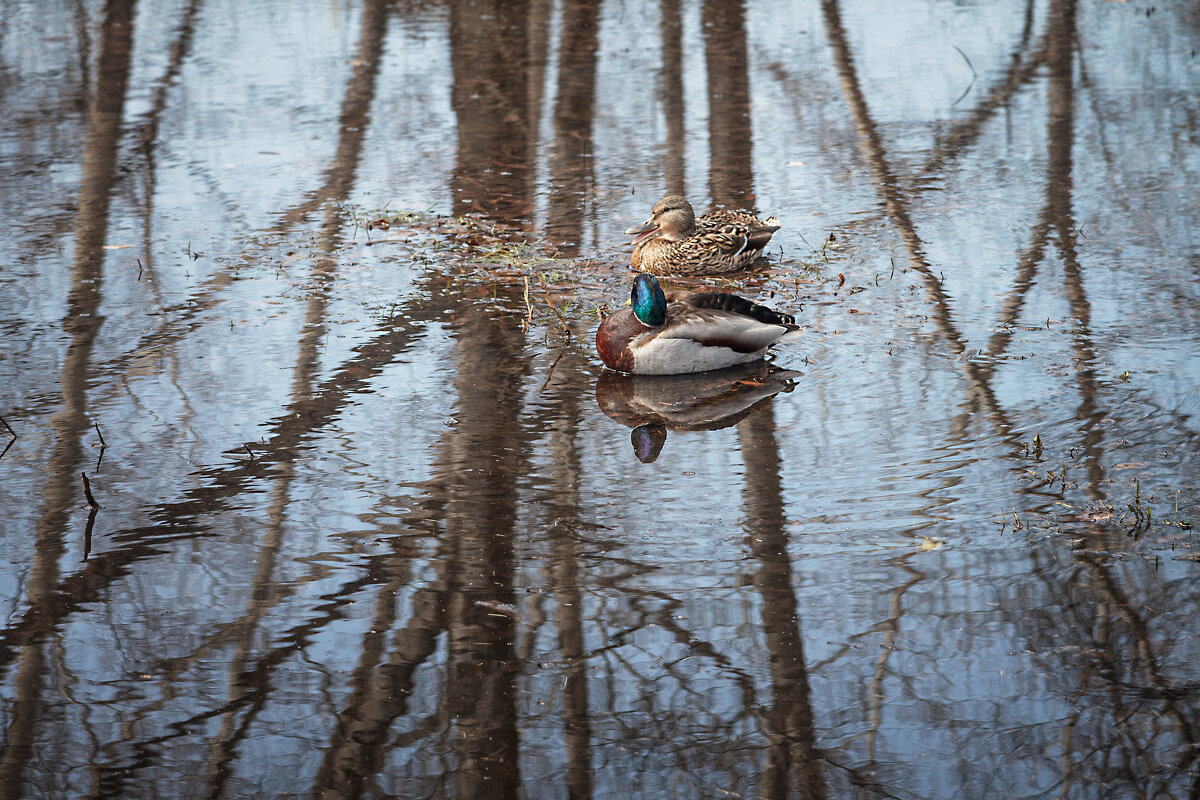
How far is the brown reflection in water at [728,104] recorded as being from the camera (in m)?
10.3

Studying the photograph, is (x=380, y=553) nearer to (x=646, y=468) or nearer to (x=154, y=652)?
(x=154, y=652)

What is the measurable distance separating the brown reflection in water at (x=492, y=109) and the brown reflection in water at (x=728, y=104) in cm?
176

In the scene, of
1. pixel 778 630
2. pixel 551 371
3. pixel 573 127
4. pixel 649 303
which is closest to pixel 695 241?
pixel 649 303

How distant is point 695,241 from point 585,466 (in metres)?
3.09

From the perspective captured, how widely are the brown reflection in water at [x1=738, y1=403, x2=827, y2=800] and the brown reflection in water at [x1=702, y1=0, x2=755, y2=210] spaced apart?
4476 mm

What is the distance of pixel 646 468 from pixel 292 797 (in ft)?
8.46

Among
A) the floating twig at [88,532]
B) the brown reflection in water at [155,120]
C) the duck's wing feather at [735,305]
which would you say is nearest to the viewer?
the floating twig at [88,532]

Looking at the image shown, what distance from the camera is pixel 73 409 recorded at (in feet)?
20.9

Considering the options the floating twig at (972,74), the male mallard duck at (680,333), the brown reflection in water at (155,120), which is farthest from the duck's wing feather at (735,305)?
the floating twig at (972,74)

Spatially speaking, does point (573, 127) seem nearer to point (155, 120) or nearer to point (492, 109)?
point (492, 109)

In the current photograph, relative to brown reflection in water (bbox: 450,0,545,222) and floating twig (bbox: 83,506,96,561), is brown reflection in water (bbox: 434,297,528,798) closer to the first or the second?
floating twig (bbox: 83,506,96,561)

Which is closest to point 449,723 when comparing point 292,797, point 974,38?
point 292,797

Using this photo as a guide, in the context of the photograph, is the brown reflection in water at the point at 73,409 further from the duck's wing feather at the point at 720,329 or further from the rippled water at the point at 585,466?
the duck's wing feather at the point at 720,329

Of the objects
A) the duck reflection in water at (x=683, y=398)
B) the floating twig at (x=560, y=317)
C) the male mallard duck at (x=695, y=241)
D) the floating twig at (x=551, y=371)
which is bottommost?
the duck reflection in water at (x=683, y=398)
